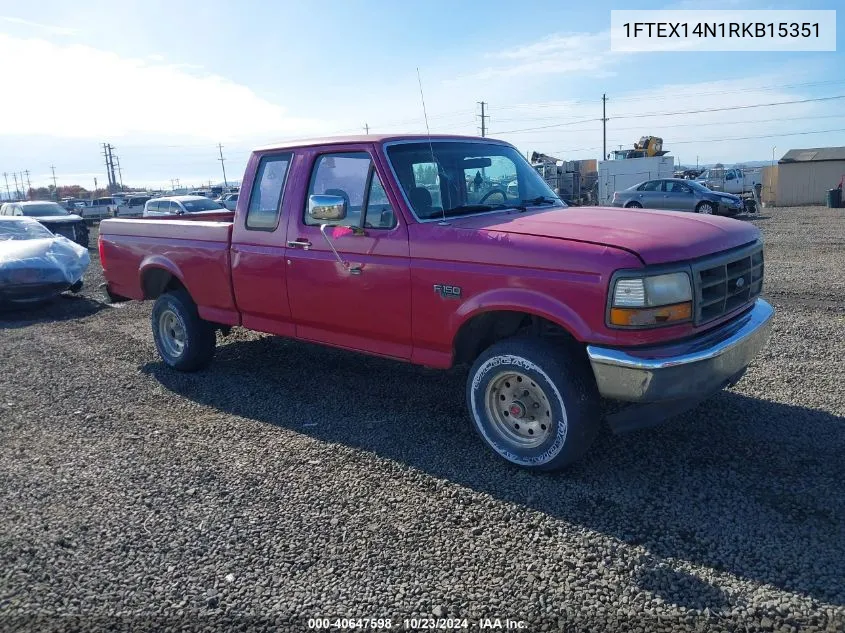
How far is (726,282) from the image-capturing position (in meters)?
3.96

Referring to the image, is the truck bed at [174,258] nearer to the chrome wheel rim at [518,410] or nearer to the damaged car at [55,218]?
the chrome wheel rim at [518,410]

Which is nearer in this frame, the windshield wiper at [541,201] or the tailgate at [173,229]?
the windshield wiper at [541,201]

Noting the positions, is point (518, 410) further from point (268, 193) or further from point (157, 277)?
point (157, 277)

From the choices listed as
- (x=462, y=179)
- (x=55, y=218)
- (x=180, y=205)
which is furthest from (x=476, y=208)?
(x=180, y=205)

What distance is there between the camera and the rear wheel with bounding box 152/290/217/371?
629 cm

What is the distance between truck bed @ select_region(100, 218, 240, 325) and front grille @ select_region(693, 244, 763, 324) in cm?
375

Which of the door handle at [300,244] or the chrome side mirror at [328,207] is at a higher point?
the chrome side mirror at [328,207]

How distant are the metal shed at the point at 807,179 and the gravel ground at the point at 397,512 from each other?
104 feet

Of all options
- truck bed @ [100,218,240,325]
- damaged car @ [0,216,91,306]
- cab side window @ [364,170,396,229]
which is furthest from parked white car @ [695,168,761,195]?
cab side window @ [364,170,396,229]

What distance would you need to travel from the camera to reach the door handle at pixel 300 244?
500 centimetres

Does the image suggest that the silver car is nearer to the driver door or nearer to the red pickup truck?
the red pickup truck

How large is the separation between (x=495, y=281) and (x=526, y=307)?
0.85 ft

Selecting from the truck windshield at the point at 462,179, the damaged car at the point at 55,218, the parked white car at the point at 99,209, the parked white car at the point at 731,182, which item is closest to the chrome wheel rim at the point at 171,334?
the truck windshield at the point at 462,179

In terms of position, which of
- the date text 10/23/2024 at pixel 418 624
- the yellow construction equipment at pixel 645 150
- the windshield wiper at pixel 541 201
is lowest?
the date text 10/23/2024 at pixel 418 624
